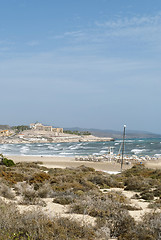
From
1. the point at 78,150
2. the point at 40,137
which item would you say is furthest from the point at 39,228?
the point at 40,137

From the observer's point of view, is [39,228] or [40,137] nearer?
[39,228]

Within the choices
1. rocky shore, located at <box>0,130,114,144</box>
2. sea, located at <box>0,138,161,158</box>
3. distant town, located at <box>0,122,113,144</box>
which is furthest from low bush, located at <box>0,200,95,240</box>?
distant town, located at <box>0,122,113,144</box>

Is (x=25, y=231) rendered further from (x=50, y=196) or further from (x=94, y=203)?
(x=50, y=196)

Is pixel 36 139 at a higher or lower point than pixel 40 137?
lower

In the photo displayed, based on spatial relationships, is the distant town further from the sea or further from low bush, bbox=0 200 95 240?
low bush, bbox=0 200 95 240

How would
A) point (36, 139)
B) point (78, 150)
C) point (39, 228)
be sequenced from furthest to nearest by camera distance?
point (36, 139) → point (78, 150) → point (39, 228)

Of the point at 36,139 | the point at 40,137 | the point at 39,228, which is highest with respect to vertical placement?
the point at 39,228

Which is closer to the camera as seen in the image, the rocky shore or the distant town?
the rocky shore

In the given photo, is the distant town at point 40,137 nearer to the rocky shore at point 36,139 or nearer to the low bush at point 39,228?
the rocky shore at point 36,139

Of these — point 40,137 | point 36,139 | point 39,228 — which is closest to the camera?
point 39,228

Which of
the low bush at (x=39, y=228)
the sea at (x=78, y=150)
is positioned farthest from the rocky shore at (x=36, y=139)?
the low bush at (x=39, y=228)

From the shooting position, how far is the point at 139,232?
5.25 metres

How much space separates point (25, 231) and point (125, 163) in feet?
94.8

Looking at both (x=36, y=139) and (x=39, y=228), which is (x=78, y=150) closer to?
(x=39, y=228)
